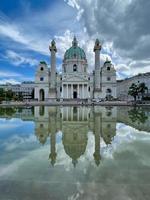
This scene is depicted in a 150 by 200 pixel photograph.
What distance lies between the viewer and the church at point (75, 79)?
7881cm

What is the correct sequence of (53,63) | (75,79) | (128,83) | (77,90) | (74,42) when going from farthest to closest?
(128,83), (74,42), (77,90), (75,79), (53,63)

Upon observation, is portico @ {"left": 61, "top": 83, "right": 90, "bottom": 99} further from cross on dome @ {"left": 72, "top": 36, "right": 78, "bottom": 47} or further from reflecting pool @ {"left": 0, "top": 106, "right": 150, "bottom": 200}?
reflecting pool @ {"left": 0, "top": 106, "right": 150, "bottom": 200}

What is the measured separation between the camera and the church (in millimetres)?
78812

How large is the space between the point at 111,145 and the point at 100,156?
1.84 metres

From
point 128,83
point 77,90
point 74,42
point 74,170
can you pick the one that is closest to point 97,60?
point 77,90

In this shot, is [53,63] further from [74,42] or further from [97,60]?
[74,42]

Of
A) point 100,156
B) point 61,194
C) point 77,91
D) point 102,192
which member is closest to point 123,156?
point 100,156

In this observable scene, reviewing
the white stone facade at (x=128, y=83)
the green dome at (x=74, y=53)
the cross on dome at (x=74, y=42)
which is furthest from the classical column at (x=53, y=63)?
the white stone facade at (x=128, y=83)

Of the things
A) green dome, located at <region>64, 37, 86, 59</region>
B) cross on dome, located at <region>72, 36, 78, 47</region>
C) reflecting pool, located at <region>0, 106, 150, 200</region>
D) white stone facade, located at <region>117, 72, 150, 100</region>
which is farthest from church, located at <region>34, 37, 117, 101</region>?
reflecting pool, located at <region>0, 106, 150, 200</region>

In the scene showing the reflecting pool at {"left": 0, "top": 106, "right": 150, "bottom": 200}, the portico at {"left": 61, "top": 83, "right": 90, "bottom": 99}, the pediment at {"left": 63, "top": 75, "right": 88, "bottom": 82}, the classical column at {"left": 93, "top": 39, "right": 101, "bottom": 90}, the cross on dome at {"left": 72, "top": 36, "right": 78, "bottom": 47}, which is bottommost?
the reflecting pool at {"left": 0, "top": 106, "right": 150, "bottom": 200}

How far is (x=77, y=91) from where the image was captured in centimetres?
8081

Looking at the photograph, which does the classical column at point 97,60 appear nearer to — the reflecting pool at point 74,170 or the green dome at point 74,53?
the green dome at point 74,53

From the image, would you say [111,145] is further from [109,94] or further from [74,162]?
[109,94]

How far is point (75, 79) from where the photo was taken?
80.3 m
